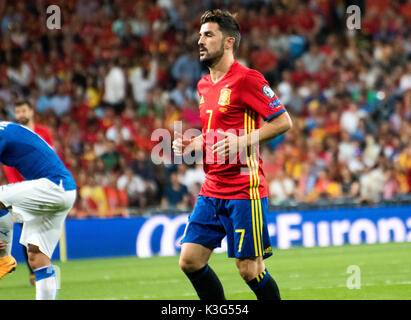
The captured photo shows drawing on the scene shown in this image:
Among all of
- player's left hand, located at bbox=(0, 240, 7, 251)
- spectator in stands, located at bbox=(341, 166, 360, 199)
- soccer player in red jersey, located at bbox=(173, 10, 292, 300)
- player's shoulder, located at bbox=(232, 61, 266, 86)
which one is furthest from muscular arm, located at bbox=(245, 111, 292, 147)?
spectator in stands, located at bbox=(341, 166, 360, 199)

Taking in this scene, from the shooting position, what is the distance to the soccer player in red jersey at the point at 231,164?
576 centimetres

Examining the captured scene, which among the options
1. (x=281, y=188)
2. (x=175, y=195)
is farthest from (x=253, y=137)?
(x=281, y=188)

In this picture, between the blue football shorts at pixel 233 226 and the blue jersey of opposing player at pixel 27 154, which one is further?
the blue jersey of opposing player at pixel 27 154

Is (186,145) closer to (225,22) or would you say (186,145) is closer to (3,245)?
(225,22)

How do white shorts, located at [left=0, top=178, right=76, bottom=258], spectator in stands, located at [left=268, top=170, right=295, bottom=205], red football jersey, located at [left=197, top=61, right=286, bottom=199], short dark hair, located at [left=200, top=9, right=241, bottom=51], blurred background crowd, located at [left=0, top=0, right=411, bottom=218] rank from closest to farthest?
red football jersey, located at [left=197, top=61, right=286, bottom=199] → white shorts, located at [left=0, top=178, right=76, bottom=258] → short dark hair, located at [left=200, top=9, right=241, bottom=51] → spectator in stands, located at [left=268, top=170, right=295, bottom=205] → blurred background crowd, located at [left=0, top=0, right=411, bottom=218]

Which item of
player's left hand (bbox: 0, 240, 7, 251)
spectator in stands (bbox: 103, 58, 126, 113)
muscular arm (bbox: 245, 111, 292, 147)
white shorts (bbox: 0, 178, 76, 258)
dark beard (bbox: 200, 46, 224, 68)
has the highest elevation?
spectator in stands (bbox: 103, 58, 126, 113)

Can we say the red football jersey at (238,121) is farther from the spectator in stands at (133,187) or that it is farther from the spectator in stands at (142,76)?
the spectator in stands at (142,76)

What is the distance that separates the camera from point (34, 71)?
17609mm

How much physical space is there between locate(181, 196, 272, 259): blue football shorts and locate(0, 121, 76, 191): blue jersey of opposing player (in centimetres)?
111

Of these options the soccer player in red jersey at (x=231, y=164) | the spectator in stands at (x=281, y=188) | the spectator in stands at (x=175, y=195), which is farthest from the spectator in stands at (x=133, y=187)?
the soccer player in red jersey at (x=231, y=164)

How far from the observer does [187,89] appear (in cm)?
1762

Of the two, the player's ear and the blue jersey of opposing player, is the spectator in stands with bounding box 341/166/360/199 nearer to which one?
the player's ear

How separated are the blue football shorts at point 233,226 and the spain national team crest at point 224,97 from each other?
73 cm

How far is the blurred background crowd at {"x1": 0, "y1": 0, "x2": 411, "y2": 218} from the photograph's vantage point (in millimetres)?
15195
